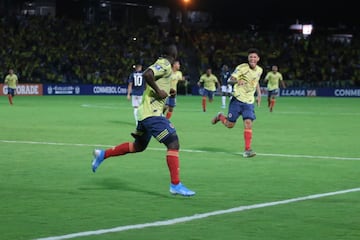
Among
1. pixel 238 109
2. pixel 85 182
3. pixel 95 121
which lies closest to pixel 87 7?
pixel 95 121

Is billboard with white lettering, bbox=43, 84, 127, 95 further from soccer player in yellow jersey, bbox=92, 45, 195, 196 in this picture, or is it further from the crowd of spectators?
soccer player in yellow jersey, bbox=92, 45, 195, 196

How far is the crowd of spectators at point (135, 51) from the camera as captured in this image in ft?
197

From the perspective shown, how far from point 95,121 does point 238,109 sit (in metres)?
11.9

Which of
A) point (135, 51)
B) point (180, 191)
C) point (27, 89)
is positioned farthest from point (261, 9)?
point (180, 191)

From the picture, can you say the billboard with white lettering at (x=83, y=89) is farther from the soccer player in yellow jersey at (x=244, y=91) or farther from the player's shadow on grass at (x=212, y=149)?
the soccer player in yellow jersey at (x=244, y=91)

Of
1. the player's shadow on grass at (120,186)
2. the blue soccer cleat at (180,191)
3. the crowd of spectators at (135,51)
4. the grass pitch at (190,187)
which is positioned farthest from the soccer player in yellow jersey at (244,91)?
the crowd of spectators at (135,51)

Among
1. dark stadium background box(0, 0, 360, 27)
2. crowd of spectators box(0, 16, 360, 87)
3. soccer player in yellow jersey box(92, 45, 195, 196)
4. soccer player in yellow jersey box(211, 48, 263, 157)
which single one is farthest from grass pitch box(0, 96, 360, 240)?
dark stadium background box(0, 0, 360, 27)

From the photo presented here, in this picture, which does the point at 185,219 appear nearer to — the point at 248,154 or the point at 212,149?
the point at 248,154

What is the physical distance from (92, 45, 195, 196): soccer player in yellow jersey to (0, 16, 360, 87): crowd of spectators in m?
47.2

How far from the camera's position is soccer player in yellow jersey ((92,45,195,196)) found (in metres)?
11.0

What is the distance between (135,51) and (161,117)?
5422 cm

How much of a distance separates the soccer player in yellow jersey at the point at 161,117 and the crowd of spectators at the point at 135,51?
4723 cm

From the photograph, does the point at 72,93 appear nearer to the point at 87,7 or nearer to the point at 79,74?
the point at 79,74

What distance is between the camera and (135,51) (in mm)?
65125
